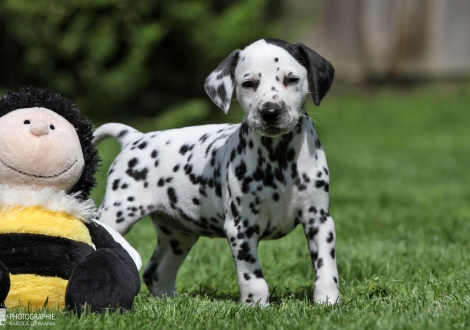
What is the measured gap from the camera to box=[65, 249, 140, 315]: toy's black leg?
12.3 feet

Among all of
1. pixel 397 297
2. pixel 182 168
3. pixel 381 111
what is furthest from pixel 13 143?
pixel 381 111

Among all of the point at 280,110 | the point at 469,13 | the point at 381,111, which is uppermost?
the point at 469,13

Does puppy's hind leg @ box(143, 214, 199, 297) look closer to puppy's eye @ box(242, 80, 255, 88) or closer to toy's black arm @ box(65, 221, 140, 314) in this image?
puppy's eye @ box(242, 80, 255, 88)

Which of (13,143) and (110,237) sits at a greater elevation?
(13,143)

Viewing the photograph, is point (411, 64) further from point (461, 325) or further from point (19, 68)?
point (461, 325)

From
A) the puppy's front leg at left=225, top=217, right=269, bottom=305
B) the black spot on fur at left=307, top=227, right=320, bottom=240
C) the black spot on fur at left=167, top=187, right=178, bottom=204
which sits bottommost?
the puppy's front leg at left=225, top=217, right=269, bottom=305

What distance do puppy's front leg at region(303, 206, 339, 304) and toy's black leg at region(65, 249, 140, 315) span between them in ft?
3.97

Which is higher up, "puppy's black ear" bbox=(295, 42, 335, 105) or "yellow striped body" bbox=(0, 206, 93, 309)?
"puppy's black ear" bbox=(295, 42, 335, 105)

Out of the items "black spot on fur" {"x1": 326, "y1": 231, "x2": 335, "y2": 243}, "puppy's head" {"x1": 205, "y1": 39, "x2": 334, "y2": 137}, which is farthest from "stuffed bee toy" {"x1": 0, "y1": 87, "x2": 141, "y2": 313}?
"black spot on fur" {"x1": 326, "y1": 231, "x2": 335, "y2": 243}

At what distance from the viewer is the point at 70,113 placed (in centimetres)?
428

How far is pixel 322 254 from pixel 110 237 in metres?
1.26

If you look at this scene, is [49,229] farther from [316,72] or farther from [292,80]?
[316,72]

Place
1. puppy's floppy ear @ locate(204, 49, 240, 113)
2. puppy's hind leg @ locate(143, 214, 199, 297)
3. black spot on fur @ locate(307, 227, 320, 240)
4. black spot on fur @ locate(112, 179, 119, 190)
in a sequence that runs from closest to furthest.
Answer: black spot on fur @ locate(307, 227, 320, 240) < puppy's floppy ear @ locate(204, 49, 240, 113) < black spot on fur @ locate(112, 179, 119, 190) < puppy's hind leg @ locate(143, 214, 199, 297)

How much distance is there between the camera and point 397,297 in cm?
441
